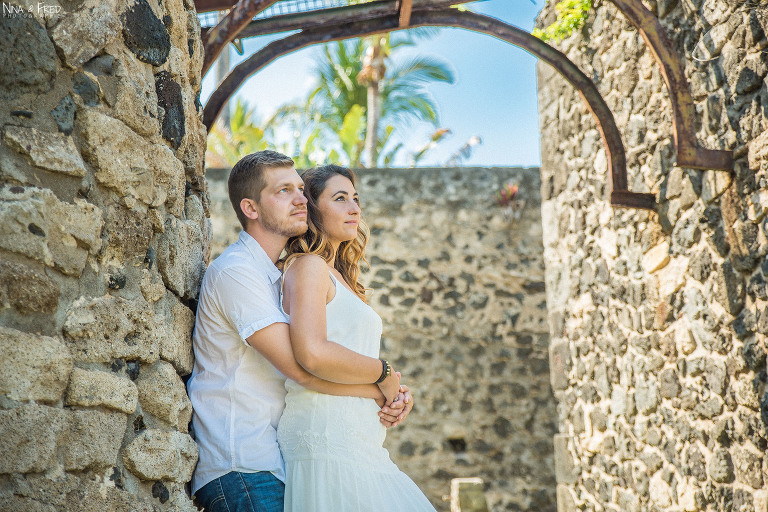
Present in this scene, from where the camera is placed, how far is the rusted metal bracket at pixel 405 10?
128 inches

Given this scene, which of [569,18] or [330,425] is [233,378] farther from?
[569,18]

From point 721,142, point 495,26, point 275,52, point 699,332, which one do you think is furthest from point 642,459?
point 275,52

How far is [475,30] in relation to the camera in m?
3.59

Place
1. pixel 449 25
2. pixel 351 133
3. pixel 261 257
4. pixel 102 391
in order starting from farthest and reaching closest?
pixel 351 133 < pixel 449 25 < pixel 261 257 < pixel 102 391

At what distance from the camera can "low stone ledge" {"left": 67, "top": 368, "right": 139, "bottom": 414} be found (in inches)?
59.9

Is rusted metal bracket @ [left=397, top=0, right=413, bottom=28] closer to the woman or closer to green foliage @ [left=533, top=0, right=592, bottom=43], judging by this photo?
the woman

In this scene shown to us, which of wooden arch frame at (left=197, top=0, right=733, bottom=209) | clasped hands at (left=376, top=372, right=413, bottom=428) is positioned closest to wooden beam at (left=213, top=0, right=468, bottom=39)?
wooden arch frame at (left=197, top=0, right=733, bottom=209)

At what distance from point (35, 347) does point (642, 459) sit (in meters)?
3.52

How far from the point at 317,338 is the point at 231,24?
1.64m

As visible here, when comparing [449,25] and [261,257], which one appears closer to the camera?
[261,257]

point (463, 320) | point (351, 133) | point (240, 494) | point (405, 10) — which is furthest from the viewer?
point (351, 133)

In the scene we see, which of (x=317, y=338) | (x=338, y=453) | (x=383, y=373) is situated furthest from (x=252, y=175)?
(x=338, y=453)

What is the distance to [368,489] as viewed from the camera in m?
2.03

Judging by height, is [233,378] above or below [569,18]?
below
